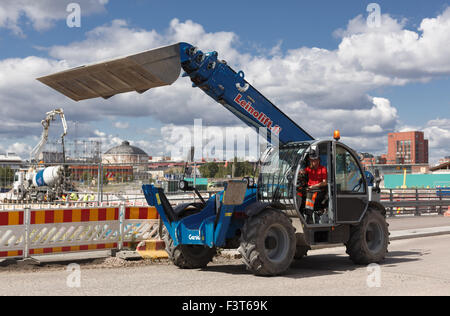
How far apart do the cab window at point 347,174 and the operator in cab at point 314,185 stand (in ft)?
1.19

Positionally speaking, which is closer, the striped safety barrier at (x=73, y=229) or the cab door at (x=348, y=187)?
the cab door at (x=348, y=187)

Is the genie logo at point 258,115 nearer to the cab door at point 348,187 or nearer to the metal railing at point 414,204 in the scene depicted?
the cab door at point 348,187

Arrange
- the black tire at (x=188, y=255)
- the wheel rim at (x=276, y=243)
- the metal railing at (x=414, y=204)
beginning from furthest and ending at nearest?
the metal railing at (x=414, y=204), the black tire at (x=188, y=255), the wheel rim at (x=276, y=243)

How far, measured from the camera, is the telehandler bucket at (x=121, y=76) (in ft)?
27.6

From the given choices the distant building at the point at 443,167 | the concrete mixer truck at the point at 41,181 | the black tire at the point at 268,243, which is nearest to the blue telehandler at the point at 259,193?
the black tire at the point at 268,243

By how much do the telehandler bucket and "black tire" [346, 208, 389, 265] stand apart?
4759 millimetres

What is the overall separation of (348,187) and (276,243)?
86.4 inches

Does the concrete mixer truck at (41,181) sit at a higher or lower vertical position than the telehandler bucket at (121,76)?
lower

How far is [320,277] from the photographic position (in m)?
8.88

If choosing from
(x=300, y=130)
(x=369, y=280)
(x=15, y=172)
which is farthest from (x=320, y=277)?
(x=15, y=172)

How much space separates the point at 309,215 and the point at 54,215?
17.2 feet

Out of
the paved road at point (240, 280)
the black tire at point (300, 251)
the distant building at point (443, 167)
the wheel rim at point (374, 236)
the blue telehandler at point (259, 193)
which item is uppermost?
the distant building at point (443, 167)

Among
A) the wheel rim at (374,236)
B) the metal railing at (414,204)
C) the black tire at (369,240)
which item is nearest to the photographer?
the black tire at (369,240)
